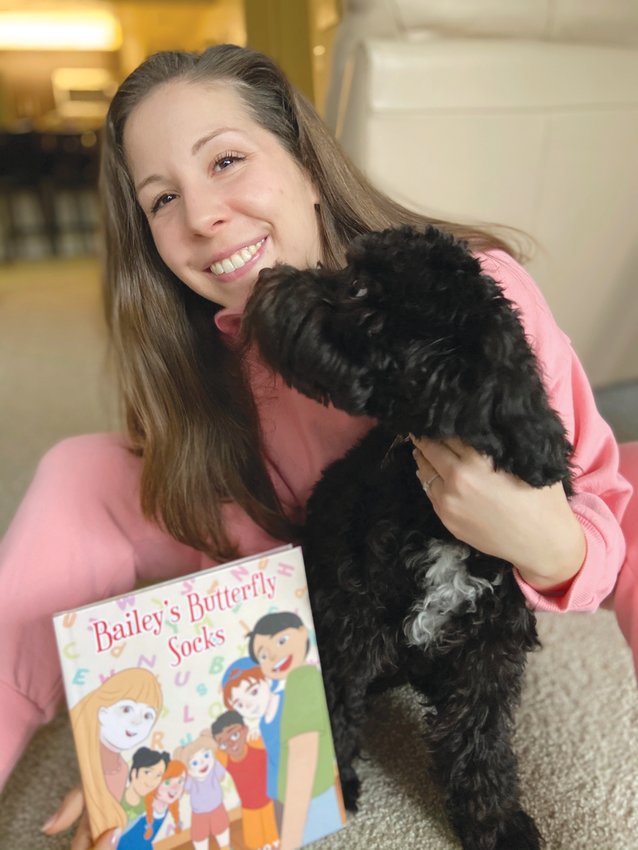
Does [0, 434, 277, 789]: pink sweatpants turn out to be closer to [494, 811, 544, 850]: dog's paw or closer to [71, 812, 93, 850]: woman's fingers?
[71, 812, 93, 850]: woman's fingers

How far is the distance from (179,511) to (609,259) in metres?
1.08

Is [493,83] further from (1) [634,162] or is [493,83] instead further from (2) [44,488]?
(2) [44,488]

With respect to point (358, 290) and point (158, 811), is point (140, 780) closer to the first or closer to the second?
point (158, 811)

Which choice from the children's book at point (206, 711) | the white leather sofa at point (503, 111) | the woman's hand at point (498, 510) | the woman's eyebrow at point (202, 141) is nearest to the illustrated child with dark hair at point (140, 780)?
the children's book at point (206, 711)

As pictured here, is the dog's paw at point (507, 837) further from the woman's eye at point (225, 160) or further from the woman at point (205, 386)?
the woman's eye at point (225, 160)

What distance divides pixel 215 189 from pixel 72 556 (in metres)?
0.49

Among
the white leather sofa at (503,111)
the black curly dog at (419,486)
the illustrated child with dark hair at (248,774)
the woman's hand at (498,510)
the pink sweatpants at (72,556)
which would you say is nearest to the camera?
the black curly dog at (419,486)

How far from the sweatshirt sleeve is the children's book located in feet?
0.85

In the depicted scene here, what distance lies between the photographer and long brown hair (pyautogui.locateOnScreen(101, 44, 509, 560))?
847mm

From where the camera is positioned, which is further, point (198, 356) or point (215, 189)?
point (198, 356)

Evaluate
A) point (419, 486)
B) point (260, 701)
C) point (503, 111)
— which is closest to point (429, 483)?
point (419, 486)

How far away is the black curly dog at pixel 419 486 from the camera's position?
50 centimetres

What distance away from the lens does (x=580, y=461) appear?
2.65 ft

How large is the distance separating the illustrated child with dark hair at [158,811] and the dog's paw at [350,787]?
190 mm
